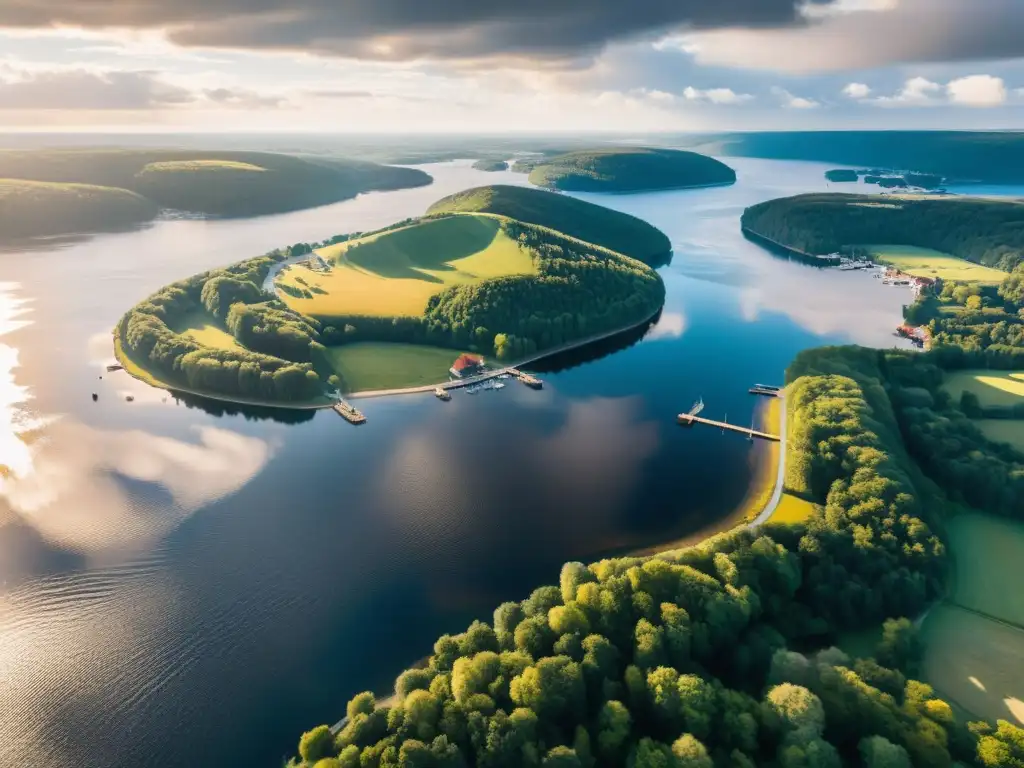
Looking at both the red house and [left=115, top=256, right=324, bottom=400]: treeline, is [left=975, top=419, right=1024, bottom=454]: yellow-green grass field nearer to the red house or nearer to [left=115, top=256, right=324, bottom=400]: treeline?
the red house

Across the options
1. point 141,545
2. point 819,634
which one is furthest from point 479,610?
point 141,545

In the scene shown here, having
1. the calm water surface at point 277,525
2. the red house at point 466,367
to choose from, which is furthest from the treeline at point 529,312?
the calm water surface at point 277,525

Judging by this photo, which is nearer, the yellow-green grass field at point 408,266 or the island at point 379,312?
the island at point 379,312

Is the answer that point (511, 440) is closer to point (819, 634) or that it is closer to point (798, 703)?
point (819, 634)

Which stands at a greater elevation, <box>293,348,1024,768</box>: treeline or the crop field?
<box>293,348,1024,768</box>: treeline

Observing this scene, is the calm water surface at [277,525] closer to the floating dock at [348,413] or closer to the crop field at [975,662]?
the floating dock at [348,413]

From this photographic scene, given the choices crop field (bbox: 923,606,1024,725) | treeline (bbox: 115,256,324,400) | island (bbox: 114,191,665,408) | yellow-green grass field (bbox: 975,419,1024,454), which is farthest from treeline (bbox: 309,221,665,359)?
crop field (bbox: 923,606,1024,725)
